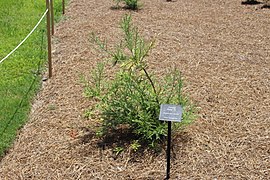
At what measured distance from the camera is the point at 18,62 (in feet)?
19.3

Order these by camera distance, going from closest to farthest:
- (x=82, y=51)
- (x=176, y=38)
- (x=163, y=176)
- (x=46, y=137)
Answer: (x=163, y=176)
(x=46, y=137)
(x=82, y=51)
(x=176, y=38)

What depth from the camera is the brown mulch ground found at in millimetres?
3545

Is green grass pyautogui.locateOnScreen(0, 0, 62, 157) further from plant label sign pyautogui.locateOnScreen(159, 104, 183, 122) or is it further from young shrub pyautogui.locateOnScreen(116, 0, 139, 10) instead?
plant label sign pyautogui.locateOnScreen(159, 104, 183, 122)

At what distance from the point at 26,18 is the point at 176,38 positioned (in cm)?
276

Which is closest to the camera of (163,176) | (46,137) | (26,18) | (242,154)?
(163,176)

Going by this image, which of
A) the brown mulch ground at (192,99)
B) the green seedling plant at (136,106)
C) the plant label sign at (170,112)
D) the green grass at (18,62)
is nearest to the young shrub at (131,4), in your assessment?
the brown mulch ground at (192,99)

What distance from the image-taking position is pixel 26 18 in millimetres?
7848

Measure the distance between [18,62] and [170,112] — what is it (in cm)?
325

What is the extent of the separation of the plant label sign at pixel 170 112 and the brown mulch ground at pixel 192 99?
1.70ft

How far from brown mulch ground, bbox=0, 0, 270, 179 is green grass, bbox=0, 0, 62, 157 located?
14cm

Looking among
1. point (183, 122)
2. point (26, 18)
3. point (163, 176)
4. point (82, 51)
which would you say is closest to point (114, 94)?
point (183, 122)

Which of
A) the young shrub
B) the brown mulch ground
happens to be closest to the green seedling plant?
the brown mulch ground

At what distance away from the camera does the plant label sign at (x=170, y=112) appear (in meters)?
3.18

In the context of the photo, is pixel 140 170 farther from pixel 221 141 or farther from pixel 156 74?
pixel 156 74
